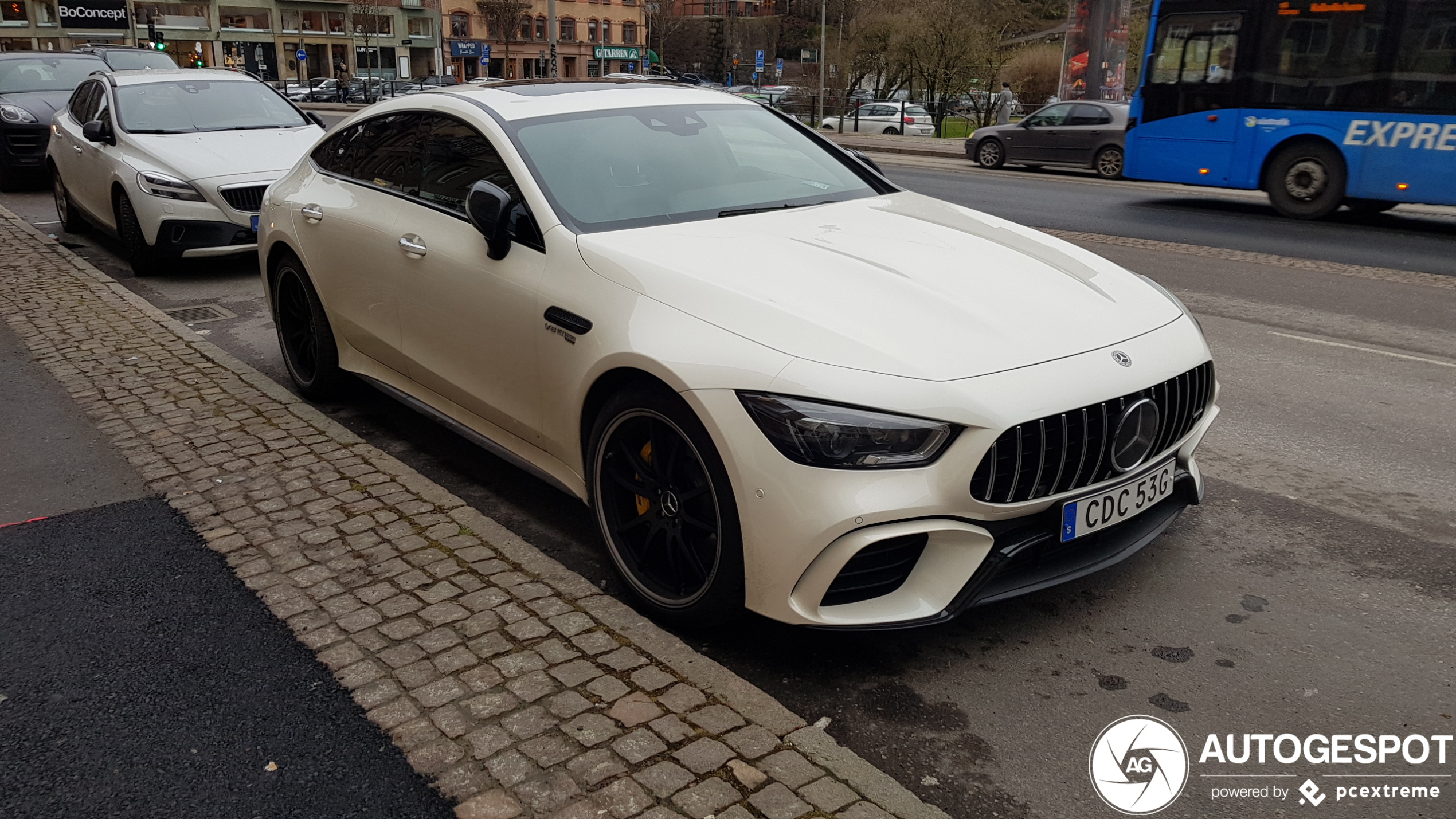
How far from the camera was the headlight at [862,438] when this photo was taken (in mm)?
2971

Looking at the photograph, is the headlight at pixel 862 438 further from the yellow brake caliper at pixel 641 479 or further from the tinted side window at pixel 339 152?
the tinted side window at pixel 339 152

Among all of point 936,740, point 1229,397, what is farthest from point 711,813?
→ point 1229,397

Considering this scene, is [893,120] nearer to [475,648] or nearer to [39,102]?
[39,102]

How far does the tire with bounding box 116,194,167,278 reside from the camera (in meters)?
9.55

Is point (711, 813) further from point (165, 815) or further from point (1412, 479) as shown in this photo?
point (1412, 479)

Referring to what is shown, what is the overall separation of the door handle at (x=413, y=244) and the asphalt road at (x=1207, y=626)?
1053 millimetres

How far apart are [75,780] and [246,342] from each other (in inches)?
204

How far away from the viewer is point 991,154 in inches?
925

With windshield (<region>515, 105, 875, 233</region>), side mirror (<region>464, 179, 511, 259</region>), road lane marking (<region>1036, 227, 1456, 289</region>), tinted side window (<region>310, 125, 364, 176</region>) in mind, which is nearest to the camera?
side mirror (<region>464, 179, 511, 259</region>)

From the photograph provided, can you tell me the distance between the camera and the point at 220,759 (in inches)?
115

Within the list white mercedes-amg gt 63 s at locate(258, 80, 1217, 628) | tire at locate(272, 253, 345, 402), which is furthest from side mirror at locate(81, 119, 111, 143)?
white mercedes-amg gt 63 s at locate(258, 80, 1217, 628)

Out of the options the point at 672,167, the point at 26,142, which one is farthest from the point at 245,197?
the point at 26,142

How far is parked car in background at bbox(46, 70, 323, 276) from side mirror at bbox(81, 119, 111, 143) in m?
0.01

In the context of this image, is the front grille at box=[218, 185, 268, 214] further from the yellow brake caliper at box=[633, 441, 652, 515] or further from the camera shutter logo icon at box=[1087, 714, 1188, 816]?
the camera shutter logo icon at box=[1087, 714, 1188, 816]
